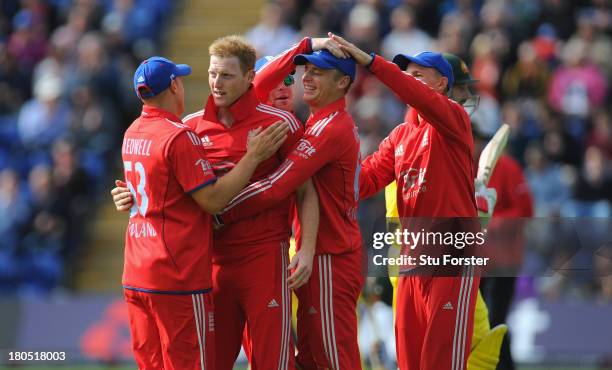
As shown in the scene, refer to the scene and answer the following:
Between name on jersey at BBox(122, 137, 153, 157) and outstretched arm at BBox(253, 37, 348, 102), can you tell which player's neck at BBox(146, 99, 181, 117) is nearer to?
name on jersey at BBox(122, 137, 153, 157)


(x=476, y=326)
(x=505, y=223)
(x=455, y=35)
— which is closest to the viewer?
(x=476, y=326)

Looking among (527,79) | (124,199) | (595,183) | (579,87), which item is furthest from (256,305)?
(579,87)

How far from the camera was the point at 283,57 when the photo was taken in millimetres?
8156

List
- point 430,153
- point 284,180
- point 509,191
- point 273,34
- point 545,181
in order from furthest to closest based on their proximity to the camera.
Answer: point 273,34, point 545,181, point 509,191, point 430,153, point 284,180

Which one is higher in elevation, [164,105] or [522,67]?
[522,67]

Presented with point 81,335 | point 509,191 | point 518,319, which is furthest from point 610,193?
point 81,335

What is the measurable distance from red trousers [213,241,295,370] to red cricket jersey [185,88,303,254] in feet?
0.28

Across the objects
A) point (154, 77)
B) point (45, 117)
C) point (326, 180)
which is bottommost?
point (326, 180)

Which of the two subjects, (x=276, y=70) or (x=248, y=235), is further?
(x=276, y=70)

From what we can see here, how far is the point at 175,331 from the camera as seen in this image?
746 centimetres

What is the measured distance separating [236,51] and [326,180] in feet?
3.29

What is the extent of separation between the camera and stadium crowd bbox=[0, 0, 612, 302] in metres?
15.2

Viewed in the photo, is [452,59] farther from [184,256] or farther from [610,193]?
[610,193]

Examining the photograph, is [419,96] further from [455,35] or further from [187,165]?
[455,35]
